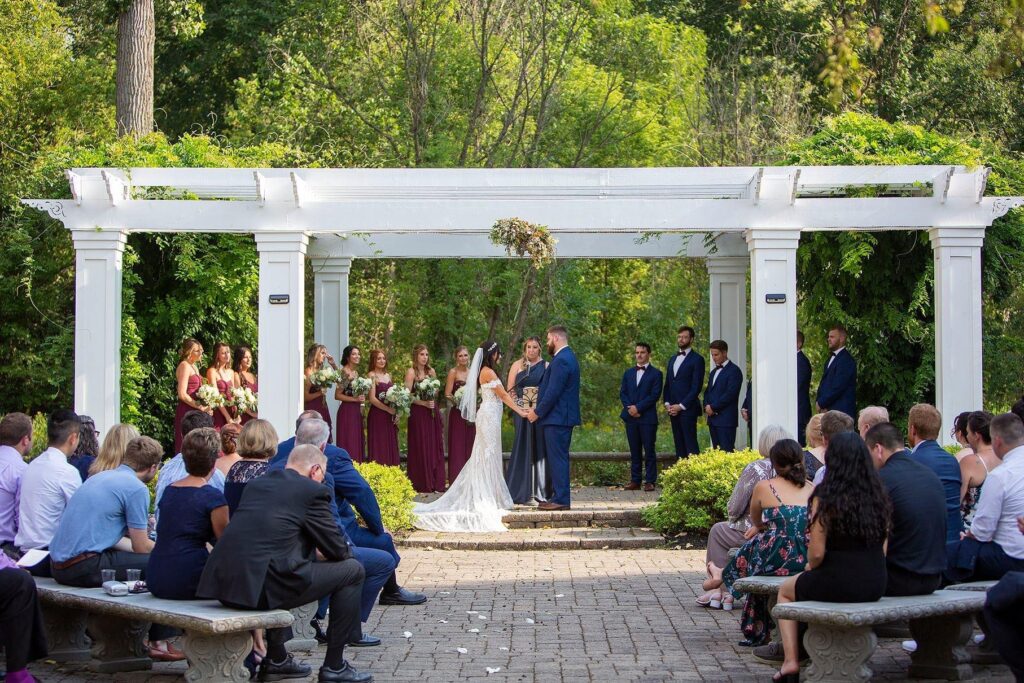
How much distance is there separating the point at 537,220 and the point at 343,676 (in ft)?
24.8

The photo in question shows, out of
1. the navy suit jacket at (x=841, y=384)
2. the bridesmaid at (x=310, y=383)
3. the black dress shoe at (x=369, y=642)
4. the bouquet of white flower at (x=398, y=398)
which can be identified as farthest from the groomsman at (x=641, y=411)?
the black dress shoe at (x=369, y=642)

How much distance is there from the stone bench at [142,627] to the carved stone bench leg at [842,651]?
275 cm

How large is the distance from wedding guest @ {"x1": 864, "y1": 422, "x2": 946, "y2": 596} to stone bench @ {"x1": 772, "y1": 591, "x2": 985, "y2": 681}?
110 mm

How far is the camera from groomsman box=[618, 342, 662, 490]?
1602 centimetres

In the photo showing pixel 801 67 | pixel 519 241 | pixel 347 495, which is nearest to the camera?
pixel 347 495

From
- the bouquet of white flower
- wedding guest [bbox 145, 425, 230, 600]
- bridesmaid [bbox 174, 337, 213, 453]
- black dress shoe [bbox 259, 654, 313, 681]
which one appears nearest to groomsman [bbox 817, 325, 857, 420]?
the bouquet of white flower

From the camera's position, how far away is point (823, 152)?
1553cm

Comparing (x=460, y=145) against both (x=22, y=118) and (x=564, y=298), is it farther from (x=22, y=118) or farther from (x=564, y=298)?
(x=22, y=118)

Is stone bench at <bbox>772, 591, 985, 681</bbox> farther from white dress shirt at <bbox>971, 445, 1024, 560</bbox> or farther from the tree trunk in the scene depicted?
the tree trunk

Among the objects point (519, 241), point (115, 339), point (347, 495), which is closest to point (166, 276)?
point (115, 339)

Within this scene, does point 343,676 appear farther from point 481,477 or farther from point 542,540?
point 481,477

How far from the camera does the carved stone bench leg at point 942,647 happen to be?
7000mm

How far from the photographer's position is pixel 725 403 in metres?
15.6

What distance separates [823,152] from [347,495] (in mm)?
9373
